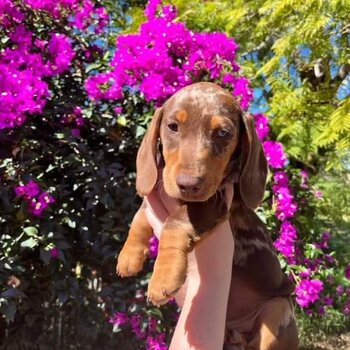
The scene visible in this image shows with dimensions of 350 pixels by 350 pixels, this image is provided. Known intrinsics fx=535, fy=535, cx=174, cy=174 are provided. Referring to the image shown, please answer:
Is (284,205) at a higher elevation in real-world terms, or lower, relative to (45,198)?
lower

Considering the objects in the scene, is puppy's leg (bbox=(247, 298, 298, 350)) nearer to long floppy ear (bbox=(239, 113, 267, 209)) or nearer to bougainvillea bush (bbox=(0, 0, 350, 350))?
long floppy ear (bbox=(239, 113, 267, 209))

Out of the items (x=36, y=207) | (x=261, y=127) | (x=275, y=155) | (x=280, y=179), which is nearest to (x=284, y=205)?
(x=280, y=179)

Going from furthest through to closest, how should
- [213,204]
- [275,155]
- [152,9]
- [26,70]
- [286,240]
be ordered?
[152,9] < [286,240] < [275,155] < [26,70] < [213,204]

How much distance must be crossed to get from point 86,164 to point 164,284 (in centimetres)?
156

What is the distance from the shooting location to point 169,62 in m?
3.35

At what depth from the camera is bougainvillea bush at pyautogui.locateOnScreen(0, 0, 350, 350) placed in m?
3.10

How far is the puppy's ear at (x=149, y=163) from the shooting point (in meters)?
2.27

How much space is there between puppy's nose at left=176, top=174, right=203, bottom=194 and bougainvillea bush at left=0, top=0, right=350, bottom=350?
50.2 inches

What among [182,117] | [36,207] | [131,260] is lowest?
[36,207]

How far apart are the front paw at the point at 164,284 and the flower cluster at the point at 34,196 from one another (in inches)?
A: 50.2

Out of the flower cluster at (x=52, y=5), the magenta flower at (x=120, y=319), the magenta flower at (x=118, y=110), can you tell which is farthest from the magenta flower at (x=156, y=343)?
the flower cluster at (x=52, y=5)

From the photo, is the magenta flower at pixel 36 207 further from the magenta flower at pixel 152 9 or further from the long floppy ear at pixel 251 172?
the magenta flower at pixel 152 9

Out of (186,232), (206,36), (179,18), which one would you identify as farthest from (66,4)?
(186,232)

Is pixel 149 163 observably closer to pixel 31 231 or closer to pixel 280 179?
pixel 31 231
